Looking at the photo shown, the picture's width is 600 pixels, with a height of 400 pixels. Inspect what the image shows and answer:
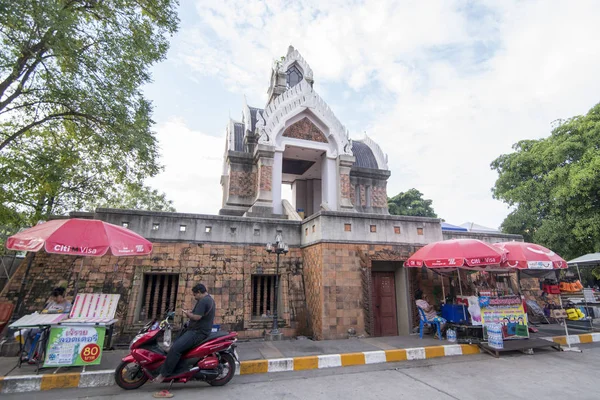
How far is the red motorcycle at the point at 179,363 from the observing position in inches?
183

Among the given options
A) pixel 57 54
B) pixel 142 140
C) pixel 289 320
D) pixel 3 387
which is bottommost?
pixel 3 387

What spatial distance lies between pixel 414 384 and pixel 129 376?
183 inches

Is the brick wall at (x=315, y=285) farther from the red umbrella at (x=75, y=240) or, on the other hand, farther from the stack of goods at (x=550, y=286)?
the stack of goods at (x=550, y=286)

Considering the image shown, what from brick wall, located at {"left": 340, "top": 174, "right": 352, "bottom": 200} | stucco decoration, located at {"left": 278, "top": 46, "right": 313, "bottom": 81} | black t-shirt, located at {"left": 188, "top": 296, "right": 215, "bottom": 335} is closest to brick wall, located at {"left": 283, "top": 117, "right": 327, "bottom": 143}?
brick wall, located at {"left": 340, "top": 174, "right": 352, "bottom": 200}

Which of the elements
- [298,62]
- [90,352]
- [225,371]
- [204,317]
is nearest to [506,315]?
[225,371]

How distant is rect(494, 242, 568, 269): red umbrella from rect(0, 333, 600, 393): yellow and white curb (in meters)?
2.14

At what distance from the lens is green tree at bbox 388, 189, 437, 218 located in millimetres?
28953

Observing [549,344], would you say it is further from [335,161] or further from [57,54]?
[57,54]

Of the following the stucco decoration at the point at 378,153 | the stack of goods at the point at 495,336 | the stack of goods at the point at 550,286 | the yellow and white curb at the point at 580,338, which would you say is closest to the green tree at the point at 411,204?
the stucco decoration at the point at 378,153

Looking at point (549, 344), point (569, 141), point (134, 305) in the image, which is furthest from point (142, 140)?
point (569, 141)

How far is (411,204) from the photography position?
2950 cm

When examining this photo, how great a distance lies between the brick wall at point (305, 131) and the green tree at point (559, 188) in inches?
491

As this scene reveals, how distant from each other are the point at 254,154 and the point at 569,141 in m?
16.6

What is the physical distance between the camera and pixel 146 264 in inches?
319
